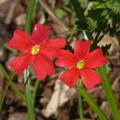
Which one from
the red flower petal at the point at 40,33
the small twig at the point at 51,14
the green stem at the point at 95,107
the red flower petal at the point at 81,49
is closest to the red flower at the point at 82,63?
the red flower petal at the point at 81,49

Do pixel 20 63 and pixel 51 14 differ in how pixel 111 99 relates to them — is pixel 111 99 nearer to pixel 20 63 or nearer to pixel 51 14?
pixel 20 63

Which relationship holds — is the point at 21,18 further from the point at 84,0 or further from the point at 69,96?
the point at 69,96

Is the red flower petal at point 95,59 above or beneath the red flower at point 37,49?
beneath

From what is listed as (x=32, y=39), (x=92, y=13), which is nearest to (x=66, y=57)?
(x=32, y=39)

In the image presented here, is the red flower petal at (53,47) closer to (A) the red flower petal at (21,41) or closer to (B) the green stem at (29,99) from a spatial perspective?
(A) the red flower petal at (21,41)

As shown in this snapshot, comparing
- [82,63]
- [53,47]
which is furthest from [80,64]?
[53,47]

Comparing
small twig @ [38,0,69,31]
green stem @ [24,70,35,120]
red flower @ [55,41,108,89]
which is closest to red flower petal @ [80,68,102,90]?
red flower @ [55,41,108,89]

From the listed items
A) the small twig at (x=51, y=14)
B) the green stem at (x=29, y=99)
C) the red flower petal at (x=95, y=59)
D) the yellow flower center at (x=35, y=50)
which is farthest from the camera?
the small twig at (x=51, y=14)

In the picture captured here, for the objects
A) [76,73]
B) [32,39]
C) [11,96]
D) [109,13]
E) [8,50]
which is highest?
[8,50]

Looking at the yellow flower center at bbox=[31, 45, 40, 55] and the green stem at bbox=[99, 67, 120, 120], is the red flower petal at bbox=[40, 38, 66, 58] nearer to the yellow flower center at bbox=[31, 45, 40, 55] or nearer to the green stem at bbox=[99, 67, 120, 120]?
the yellow flower center at bbox=[31, 45, 40, 55]
